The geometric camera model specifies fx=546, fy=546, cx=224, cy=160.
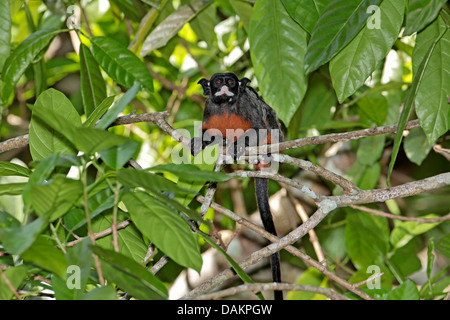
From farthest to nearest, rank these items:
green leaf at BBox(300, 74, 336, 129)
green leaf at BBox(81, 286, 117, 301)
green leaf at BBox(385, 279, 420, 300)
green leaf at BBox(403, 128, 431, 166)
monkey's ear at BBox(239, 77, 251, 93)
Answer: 1. green leaf at BBox(300, 74, 336, 129)
2. monkey's ear at BBox(239, 77, 251, 93)
3. green leaf at BBox(403, 128, 431, 166)
4. green leaf at BBox(385, 279, 420, 300)
5. green leaf at BBox(81, 286, 117, 301)

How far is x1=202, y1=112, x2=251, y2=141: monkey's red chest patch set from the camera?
10.3ft

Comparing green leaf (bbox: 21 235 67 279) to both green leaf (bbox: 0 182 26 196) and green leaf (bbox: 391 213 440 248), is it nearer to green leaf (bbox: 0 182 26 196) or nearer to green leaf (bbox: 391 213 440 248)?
green leaf (bbox: 0 182 26 196)

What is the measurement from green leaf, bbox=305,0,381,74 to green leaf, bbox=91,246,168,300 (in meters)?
0.80

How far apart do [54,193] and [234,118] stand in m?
2.07

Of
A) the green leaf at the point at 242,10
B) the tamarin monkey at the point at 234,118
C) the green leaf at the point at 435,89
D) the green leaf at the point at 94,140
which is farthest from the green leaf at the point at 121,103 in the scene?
the tamarin monkey at the point at 234,118

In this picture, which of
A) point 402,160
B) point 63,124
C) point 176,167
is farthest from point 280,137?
point 63,124

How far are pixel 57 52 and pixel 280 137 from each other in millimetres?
2129

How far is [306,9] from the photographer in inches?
68.4

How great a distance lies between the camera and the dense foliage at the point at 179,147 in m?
1.21

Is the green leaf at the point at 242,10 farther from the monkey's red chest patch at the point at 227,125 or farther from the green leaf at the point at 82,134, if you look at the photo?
the green leaf at the point at 82,134

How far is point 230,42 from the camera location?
12.6ft

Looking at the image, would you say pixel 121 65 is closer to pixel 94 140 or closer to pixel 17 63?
pixel 17 63

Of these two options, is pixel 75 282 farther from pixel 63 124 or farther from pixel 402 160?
pixel 402 160

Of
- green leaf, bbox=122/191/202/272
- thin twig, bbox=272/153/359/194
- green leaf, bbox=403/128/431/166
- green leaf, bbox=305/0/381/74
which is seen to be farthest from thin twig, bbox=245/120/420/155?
green leaf, bbox=403/128/431/166
